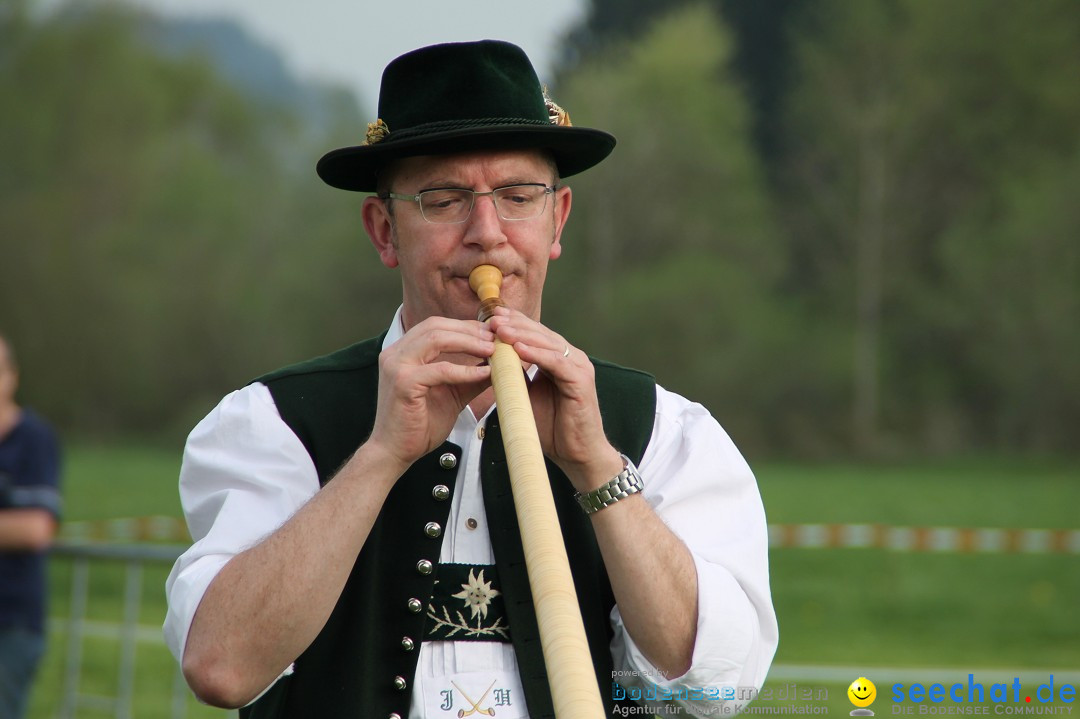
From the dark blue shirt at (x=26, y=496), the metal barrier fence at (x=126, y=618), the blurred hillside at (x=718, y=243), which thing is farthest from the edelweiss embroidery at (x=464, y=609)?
the blurred hillside at (x=718, y=243)

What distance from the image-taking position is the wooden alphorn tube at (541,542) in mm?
1933

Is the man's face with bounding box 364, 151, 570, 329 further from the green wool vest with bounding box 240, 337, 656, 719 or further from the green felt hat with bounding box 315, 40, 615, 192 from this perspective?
the green wool vest with bounding box 240, 337, 656, 719

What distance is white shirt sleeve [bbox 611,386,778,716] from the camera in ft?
8.21

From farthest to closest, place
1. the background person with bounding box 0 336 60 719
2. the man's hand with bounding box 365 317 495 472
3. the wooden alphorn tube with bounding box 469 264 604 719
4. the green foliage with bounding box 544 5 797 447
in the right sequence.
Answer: the green foliage with bounding box 544 5 797 447, the background person with bounding box 0 336 60 719, the man's hand with bounding box 365 317 495 472, the wooden alphorn tube with bounding box 469 264 604 719

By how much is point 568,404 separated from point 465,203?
461 millimetres

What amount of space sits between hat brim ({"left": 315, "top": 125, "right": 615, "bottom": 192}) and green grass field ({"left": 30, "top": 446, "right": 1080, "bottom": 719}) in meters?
1.89

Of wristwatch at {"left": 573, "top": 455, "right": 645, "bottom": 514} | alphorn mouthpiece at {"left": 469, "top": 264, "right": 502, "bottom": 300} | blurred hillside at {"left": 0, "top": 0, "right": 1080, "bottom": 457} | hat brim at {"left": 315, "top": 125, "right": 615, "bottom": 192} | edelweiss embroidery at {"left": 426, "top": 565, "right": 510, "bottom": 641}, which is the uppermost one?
blurred hillside at {"left": 0, "top": 0, "right": 1080, "bottom": 457}

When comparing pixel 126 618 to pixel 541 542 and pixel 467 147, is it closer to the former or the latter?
pixel 467 147

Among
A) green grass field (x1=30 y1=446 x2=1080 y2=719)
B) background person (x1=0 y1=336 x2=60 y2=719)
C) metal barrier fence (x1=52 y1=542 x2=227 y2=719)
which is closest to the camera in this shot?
background person (x1=0 y1=336 x2=60 y2=719)

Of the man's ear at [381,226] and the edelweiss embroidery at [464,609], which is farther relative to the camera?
the man's ear at [381,226]

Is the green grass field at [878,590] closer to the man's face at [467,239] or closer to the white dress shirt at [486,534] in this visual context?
the white dress shirt at [486,534]

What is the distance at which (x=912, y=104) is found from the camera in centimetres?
3525

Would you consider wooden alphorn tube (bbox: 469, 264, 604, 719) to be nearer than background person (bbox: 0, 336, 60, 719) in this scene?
Yes

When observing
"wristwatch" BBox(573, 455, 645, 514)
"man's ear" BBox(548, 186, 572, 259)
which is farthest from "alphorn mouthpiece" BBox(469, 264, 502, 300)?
"wristwatch" BBox(573, 455, 645, 514)
